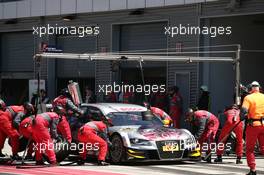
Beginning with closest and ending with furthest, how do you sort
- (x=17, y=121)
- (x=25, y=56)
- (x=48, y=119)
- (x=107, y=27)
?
(x=48, y=119) → (x=17, y=121) → (x=107, y=27) → (x=25, y=56)

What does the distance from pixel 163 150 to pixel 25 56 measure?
64.9 ft

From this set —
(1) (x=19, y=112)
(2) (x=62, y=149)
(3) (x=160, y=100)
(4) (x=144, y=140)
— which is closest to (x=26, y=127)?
(2) (x=62, y=149)

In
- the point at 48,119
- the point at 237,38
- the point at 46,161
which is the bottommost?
the point at 46,161

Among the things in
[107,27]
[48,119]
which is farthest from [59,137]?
[107,27]

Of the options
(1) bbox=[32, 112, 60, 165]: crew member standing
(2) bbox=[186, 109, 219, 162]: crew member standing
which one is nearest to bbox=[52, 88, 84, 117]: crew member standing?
(1) bbox=[32, 112, 60, 165]: crew member standing

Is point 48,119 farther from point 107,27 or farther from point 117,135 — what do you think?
point 107,27

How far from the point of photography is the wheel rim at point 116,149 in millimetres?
15466

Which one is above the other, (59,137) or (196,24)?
(196,24)

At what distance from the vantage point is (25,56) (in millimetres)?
34062

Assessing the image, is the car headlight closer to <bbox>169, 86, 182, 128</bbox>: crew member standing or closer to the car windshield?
the car windshield

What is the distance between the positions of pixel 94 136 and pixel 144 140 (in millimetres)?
1095

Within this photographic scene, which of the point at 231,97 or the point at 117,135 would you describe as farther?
the point at 231,97

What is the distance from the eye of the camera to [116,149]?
51.3 feet

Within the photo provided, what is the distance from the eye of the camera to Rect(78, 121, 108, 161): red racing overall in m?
A: 15.2
